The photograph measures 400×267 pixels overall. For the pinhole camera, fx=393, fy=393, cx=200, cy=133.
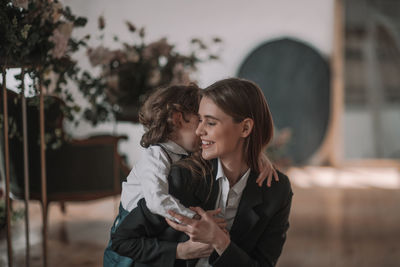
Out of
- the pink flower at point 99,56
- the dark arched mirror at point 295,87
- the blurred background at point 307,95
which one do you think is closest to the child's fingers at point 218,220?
the pink flower at point 99,56

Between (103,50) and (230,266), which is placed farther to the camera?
(103,50)

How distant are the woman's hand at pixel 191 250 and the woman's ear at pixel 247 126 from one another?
31cm

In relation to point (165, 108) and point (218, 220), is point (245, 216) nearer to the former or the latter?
point (218, 220)

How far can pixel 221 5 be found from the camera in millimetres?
5410

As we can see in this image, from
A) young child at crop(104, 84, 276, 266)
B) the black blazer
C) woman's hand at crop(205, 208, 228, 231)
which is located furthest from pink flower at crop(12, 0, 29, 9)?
woman's hand at crop(205, 208, 228, 231)

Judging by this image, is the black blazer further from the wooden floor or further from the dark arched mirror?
the dark arched mirror

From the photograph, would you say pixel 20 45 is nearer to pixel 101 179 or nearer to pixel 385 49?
pixel 101 179

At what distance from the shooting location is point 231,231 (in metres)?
1.06

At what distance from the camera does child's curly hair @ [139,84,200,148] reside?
1147 millimetres

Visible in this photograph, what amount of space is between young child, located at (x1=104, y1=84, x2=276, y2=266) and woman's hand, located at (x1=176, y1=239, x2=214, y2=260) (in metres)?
0.14

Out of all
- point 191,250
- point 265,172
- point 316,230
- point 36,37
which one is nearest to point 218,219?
point 191,250

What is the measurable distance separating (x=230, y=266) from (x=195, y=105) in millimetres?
469

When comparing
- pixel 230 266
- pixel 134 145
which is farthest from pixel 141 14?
pixel 230 266

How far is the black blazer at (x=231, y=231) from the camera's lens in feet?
3.28
